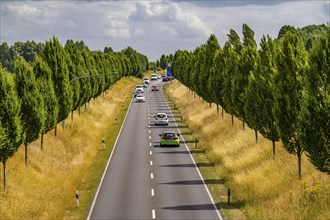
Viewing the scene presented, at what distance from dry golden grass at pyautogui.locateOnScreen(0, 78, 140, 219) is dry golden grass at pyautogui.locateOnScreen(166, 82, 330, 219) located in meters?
9.81

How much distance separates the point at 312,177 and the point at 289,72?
6.37 m

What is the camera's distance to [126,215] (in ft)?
89.0

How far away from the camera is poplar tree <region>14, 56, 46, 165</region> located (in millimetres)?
34531

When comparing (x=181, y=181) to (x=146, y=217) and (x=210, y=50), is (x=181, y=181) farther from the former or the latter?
(x=210, y=50)

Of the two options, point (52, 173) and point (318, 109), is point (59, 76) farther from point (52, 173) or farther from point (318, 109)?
point (318, 109)

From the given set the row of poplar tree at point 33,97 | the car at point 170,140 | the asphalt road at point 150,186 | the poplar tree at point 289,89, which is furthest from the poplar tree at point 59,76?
the poplar tree at point 289,89

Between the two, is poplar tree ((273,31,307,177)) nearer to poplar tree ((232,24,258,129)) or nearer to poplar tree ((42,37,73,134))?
poplar tree ((232,24,258,129))

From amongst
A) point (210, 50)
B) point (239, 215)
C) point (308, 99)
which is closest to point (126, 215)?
point (239, 215)

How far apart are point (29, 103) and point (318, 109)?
19814 mm

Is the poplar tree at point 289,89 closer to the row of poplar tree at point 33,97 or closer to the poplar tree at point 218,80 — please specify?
the row of poplar tree at point 33,97

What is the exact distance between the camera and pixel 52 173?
125ft

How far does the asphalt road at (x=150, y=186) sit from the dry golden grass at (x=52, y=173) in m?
1.85

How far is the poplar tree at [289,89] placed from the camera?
29.3m

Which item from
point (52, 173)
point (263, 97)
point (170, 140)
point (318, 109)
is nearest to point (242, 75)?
point (263, 97)
